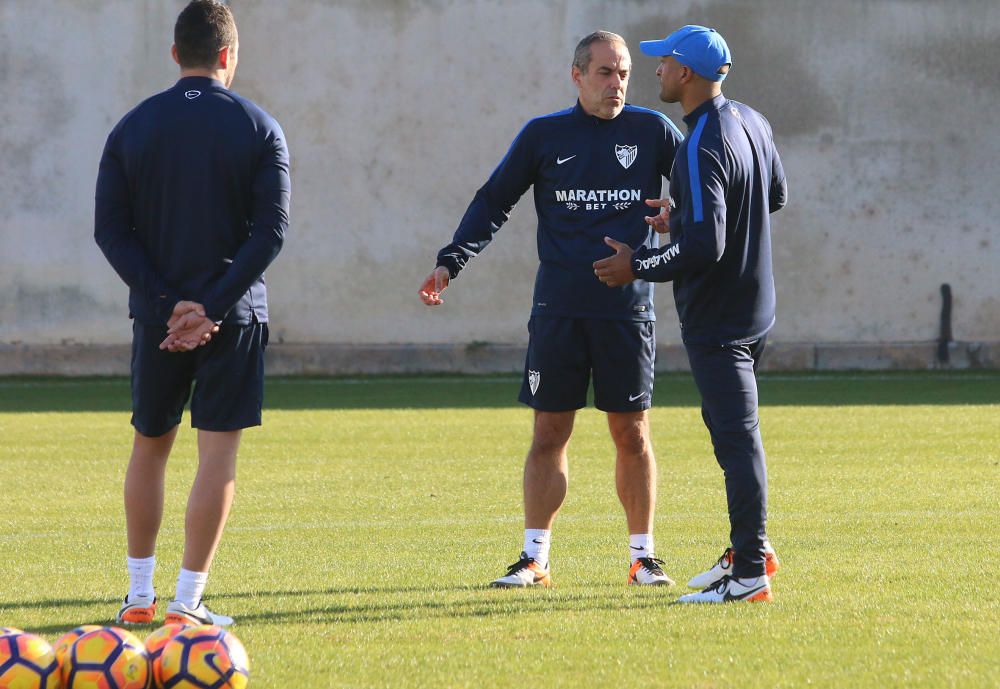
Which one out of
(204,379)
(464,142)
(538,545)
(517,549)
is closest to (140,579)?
(204,379)

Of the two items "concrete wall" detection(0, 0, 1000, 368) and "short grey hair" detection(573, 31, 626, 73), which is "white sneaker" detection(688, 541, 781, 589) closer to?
"short grey hair" detection(573, 31, 626, 73)

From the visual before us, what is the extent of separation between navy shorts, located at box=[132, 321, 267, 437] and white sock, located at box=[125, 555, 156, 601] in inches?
18.9

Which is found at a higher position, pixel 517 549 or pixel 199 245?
pixel 199 245

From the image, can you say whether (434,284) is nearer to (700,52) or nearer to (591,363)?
(591,363)

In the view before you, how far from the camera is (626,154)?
625 centimetres

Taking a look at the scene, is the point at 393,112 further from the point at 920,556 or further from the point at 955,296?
the point at 920,556

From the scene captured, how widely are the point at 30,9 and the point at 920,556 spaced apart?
53.3ft

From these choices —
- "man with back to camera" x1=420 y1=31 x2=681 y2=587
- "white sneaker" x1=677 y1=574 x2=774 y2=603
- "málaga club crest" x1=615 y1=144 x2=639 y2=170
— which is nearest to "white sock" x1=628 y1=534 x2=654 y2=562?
"man with back to camera" x1=420 y1=31 x2=681 y2=587

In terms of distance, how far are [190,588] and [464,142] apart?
1543 cm

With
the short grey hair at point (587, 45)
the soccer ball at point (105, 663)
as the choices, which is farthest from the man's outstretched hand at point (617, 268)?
the soccer ball at point (105, 663)

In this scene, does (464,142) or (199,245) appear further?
(464,142)

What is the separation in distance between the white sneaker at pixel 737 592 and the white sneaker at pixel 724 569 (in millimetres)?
85

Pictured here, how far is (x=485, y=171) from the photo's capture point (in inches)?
794

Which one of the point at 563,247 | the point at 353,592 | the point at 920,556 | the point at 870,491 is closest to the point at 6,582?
the point at 353,592
